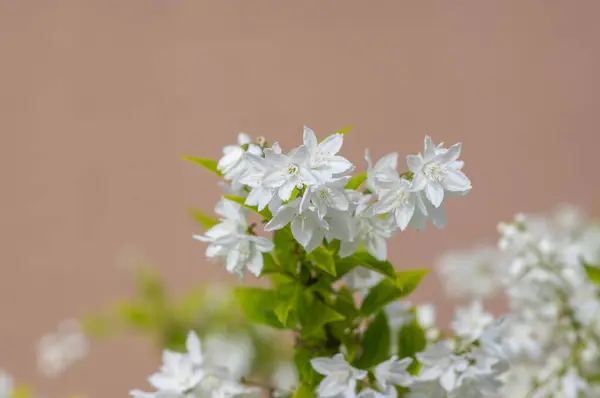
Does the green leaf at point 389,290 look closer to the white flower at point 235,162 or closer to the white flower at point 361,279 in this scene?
the white flower at point 361,279

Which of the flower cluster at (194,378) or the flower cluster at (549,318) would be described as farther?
the flower cluster at (549,318)

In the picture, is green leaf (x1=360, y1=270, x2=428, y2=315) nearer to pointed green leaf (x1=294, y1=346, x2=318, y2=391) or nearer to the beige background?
pointed green leaf (x1=294, y1=346, x2=318, y2=391)

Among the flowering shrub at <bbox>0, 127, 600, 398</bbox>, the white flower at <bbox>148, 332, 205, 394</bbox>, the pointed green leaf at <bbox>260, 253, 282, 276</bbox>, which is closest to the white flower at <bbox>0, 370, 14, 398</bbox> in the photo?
the flowering shrub at <bbox>0, 127, 600, 398</bbox>

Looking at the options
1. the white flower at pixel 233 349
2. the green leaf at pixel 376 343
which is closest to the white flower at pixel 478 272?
the white flower at pixel 233 349

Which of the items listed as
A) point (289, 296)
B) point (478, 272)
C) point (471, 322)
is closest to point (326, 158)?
point (289, 296)

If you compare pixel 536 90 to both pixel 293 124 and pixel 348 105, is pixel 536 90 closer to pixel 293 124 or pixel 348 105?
pixel 348 105

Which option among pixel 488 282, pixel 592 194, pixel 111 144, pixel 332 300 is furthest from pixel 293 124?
pixel 332 300

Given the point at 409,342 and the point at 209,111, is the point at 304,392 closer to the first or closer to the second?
the point at 409,342
